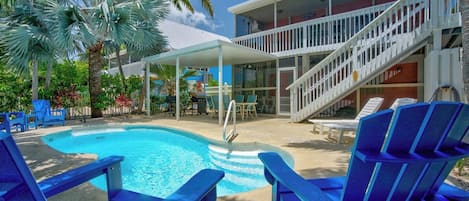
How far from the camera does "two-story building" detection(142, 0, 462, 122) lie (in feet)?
21.6

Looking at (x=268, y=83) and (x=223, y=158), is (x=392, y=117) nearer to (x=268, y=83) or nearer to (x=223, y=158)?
(x=223, y=158)

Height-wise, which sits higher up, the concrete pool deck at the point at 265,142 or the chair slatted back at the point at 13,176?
the chair slatted back at the point at 13,176

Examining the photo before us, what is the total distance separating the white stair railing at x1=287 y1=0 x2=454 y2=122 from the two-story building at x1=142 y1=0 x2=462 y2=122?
3cm

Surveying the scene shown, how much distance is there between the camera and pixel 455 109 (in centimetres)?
131

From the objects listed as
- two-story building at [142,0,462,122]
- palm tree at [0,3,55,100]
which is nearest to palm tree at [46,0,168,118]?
palm tree at [0,3,55,100]

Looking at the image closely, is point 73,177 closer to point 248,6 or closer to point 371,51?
point 371,51

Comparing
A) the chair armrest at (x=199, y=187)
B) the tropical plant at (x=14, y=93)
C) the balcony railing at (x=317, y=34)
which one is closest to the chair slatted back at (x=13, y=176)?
the chair armrest at (x=199, y=187)

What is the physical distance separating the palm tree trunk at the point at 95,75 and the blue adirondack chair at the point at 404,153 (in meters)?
11.2

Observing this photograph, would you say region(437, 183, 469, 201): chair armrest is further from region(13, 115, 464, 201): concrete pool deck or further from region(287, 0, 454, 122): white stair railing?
region(287, 0, 454, 122): white stair railing

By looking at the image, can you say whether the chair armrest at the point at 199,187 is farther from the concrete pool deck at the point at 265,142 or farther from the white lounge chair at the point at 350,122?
the white lounge chair at the point at 350,122

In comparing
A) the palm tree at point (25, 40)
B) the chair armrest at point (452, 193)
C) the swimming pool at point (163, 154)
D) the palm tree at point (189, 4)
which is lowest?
the swimming pool at point (163, 154)

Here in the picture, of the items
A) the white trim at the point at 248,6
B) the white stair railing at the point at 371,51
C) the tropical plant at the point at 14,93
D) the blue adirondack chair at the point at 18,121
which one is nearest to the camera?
the white stair railing at the point at 371,51

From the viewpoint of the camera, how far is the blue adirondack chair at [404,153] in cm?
125

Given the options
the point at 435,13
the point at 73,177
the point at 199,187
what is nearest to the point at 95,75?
the point at 73,177
